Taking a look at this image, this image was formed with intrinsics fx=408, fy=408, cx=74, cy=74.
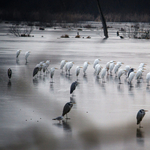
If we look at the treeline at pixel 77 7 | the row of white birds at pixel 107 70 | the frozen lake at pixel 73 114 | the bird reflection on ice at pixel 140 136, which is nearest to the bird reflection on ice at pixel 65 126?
the frozen lake at pixel 73 114

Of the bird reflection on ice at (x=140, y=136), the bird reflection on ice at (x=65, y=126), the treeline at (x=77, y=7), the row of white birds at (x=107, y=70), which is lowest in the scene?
the bird reflection on ice at (x=140, y=136)

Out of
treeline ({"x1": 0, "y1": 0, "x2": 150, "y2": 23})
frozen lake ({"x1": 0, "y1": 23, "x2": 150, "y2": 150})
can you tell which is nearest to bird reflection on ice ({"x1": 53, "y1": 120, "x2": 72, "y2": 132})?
frozen lake ({"x1": 0, "y1": 23, "x2": 150, "y2": 150})

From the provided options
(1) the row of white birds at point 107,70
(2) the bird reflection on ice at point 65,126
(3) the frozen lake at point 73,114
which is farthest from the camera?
(1) the row of white birds at point 107,70

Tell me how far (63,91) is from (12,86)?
5.24 ft

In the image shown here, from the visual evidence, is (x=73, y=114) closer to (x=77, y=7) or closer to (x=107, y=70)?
(x=107, y=70)

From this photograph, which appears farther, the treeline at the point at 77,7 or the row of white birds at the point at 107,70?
the treeline at the point at 77,7

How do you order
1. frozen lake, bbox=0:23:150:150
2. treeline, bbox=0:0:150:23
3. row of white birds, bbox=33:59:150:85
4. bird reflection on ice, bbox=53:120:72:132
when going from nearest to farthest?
frozen lake, bbox=0:23:150:150, bird reflection on ice, bbox=53:120:72:132, row of white birds, bbox=33:59:150:85, treeline, bbox=0:0:150:23

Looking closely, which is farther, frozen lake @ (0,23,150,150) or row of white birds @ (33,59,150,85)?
row of white birds @ (33,59,150,85)

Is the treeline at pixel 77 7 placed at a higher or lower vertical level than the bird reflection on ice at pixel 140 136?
higher

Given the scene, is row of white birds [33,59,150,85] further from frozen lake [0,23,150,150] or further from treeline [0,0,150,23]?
treeline [0,0,150,23]

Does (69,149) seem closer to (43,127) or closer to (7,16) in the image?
(43,127)

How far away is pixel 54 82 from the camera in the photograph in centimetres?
1239

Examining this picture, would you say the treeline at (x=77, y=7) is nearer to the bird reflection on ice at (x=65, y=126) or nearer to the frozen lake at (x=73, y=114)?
the frozen lake at (x=73, y=114)

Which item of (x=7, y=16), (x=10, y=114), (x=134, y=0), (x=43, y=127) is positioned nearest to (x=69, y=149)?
(x=43, y=127)
